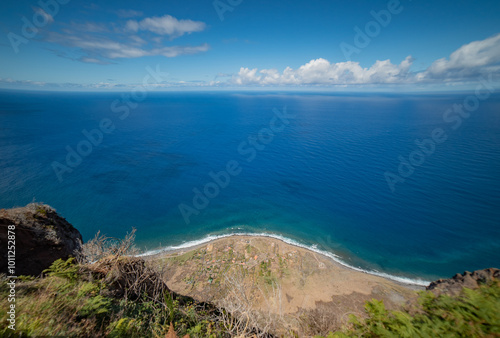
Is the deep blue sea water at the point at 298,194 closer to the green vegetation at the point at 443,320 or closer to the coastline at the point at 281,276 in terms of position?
the coastline at the point at 281,276

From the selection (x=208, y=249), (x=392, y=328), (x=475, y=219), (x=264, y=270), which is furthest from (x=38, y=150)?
(x=475, y=219)

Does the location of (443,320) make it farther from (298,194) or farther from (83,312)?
(298,194)

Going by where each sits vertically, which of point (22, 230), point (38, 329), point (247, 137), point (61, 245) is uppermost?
point (38, 329)

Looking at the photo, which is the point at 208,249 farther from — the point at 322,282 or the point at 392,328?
the point at 392,328

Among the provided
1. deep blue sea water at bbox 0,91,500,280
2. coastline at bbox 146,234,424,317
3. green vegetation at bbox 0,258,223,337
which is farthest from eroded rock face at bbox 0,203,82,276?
deep blue sea water at bbox 0,91,500,280

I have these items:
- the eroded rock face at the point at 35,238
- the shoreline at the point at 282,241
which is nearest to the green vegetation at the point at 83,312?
the eroded rock face at the point at 35,238

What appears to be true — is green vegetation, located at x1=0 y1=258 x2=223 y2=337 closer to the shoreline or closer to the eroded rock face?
the eroded rock face
